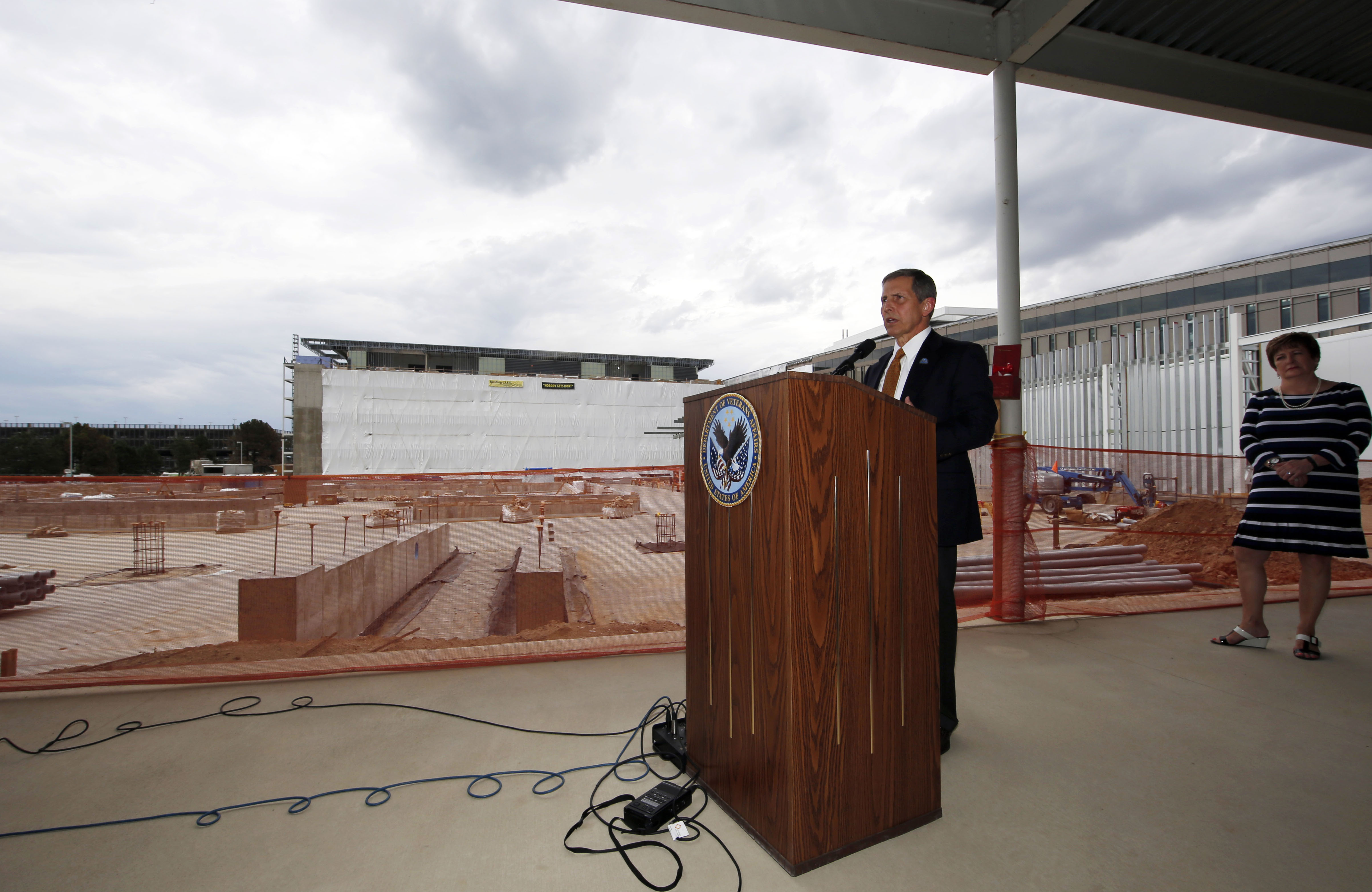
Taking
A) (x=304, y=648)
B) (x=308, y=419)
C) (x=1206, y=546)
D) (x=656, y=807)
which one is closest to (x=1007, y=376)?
(x=656, y=807)

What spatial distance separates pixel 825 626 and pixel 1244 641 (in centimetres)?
302

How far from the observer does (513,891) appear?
4.08 feet

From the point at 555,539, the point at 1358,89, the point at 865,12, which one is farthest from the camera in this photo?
the point at 555,539

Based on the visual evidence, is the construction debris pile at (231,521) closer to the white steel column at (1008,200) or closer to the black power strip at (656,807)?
the black power strip at (656,807)

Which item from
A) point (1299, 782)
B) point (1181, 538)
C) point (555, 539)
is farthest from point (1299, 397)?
point (555, 539)

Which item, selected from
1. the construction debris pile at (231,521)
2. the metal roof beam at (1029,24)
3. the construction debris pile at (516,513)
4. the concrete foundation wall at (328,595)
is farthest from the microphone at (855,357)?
the construction debris pile at (516,513)

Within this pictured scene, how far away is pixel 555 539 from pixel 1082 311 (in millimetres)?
29781

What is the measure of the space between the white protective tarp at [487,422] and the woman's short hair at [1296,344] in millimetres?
26970

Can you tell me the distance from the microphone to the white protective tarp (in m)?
27.8

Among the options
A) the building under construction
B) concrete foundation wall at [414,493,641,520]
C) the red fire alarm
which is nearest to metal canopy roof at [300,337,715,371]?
the building under construction

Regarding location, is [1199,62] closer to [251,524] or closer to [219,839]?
[219,839]

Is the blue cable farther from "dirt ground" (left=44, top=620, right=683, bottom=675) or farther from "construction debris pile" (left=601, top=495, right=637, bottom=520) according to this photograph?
"construction debris pile" (left=601, top=495, right=637, bottom=520)

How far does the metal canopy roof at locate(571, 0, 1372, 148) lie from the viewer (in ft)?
11.4

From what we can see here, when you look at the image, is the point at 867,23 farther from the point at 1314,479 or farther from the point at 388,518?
the point at 388,518
